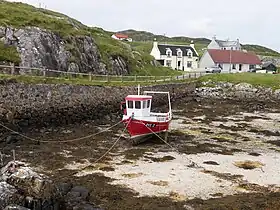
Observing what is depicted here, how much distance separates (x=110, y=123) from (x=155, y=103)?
1379 cm

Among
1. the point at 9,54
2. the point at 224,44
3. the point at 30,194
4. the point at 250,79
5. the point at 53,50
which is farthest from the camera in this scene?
the point at 224,44

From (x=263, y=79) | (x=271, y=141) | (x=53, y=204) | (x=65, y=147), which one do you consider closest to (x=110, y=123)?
(x=65, y=147)

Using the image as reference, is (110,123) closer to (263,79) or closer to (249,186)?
(249,186)

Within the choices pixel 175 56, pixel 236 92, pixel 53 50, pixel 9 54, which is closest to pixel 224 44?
pixel 175 56

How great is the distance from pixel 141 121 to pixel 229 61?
72.5 metres

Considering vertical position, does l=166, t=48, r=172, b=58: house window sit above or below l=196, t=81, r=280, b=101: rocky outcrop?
above

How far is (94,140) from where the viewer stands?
2939 centimetres

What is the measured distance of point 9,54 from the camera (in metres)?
37.0

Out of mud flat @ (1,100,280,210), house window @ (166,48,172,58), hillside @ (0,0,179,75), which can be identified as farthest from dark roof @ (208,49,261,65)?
mud flat @ (1,100,280,210)

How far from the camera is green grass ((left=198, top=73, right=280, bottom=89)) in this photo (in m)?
66.7

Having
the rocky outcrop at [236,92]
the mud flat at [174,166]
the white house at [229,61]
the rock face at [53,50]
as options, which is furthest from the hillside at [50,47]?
the white house at [229,61]

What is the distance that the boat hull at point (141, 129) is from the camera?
28.9m

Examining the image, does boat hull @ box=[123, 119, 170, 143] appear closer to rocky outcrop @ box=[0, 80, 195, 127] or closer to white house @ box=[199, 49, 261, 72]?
rocky outcrop @ box=[0, 80, 195, 127]

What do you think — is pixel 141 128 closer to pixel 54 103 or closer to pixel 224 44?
pixel 54 103
